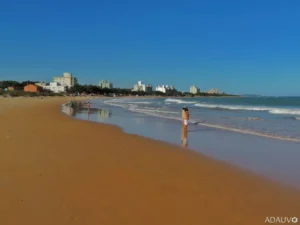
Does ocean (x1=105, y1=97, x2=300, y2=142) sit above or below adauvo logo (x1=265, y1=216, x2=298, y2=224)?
below

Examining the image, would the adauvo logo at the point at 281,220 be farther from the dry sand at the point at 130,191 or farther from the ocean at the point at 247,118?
the ocean at the point at 247,118

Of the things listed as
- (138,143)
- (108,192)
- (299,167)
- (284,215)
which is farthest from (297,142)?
(108,192)

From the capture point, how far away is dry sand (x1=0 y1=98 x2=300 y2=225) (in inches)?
163

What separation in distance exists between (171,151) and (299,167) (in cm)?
348

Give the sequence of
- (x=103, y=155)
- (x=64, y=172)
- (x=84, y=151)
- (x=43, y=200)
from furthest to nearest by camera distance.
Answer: (x=84, y=151) < (x=103, y=155) < (x=64, y=172) < (x=43, y=200)

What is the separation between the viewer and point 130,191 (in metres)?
5.25

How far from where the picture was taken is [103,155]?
27.5ft

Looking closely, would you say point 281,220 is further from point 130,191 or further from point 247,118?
point 247,118

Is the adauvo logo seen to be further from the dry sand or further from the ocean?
the ocean

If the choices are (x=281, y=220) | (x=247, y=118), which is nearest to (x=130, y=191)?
(x=281, y=220)

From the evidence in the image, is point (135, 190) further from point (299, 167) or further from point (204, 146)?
point (204, 146)

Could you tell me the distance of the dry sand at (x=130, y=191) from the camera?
414cm

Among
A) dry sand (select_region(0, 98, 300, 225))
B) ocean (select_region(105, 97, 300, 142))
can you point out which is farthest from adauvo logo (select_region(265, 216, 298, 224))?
ocean (select_region(105, 97, 300, 142))

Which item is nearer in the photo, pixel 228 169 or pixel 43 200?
pixel 43 200
